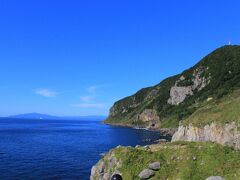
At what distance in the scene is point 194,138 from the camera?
3452 inches

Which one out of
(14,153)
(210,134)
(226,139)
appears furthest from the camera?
(14,153)

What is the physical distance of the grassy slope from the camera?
152 feet

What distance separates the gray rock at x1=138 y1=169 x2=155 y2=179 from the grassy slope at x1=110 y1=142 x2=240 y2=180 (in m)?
0.66

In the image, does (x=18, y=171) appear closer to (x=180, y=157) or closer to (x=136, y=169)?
(x=136, y=169)

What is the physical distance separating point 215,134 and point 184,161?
31346 millimetres

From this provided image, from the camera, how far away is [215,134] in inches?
3088

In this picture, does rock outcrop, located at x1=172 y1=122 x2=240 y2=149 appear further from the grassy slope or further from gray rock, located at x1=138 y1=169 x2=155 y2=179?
gray rock, located at x1=138 y1=169 x2=155 y2=179

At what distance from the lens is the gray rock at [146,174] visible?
48.3 meters

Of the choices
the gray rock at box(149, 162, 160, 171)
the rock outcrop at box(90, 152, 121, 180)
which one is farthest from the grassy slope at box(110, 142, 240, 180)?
the rock outcrop at box(90, 152, 121, 180)

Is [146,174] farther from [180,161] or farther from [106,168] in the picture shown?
[106,168]

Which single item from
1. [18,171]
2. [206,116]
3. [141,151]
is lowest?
[18,171]

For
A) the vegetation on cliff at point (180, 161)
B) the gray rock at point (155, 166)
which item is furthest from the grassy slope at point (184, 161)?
the gray rock at point (155, 166)

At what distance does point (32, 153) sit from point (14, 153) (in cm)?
561

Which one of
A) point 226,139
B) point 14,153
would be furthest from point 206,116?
point 14,153
